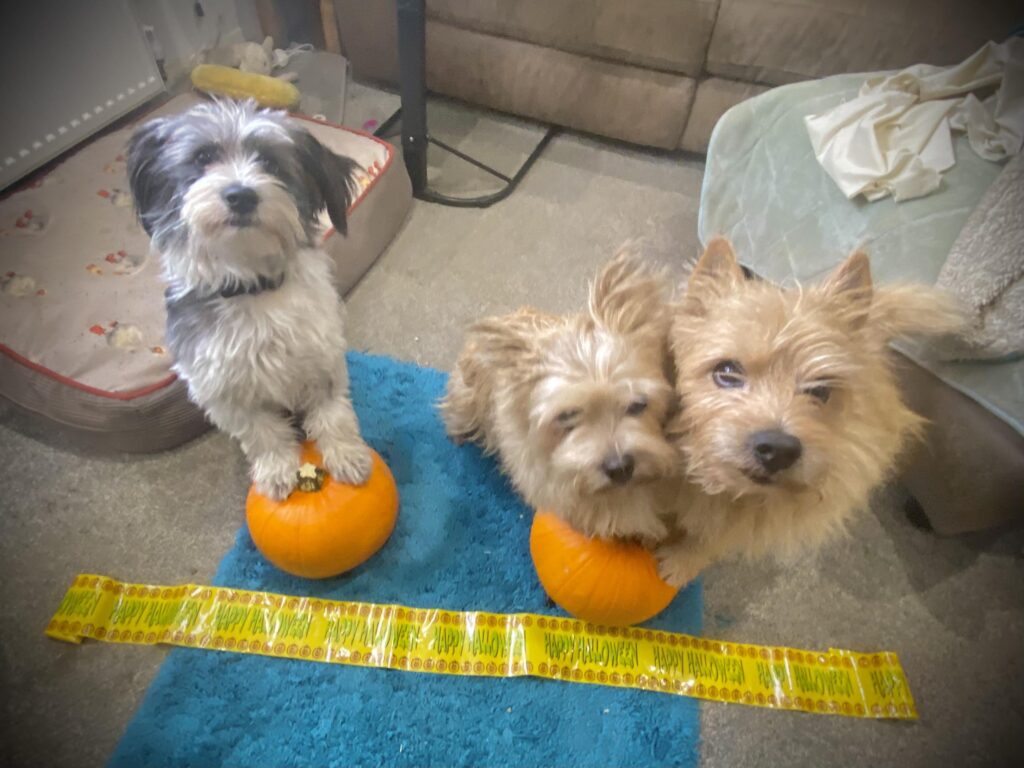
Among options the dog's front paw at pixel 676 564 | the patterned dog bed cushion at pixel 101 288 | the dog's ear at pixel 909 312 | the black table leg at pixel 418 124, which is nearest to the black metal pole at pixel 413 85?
the black table leg at pixel 418 124

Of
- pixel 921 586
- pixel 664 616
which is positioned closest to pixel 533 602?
pixel 664 616

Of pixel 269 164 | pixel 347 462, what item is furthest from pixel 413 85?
pixel 347 462

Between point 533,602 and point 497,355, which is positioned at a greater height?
point 497,355

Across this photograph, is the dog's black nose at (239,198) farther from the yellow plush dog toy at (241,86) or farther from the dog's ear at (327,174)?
the yellow plush dog toy at (241,86)

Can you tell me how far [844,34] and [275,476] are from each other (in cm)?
260

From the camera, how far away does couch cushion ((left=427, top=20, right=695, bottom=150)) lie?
276 cm

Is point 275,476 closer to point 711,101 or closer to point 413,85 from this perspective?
point 413,85

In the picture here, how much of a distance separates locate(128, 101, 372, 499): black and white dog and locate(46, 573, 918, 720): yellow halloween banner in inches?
13.3

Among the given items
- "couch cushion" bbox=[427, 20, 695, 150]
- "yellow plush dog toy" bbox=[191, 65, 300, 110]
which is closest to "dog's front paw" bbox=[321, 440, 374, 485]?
"yellow plush dog toy" bbox=[191, 65, 300, 110]

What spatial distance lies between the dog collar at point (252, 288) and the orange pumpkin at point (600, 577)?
837 millimetres

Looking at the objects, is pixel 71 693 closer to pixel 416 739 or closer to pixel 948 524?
pixel 416 739

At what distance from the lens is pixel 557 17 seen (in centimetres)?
266

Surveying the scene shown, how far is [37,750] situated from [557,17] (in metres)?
2.95

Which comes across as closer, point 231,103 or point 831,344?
point 831,344
